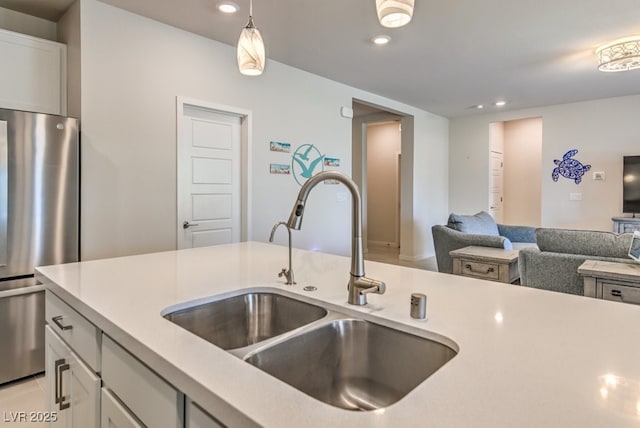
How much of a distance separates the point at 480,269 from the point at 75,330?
3.26 meters

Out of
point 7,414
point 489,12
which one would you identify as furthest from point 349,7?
point 7,414

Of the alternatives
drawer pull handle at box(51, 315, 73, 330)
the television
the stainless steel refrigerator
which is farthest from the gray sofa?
the television

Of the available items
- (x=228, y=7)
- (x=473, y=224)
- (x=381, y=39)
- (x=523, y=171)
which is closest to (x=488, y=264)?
(x=473, y=224)

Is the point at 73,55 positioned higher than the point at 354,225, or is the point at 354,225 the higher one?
the point at 73,55

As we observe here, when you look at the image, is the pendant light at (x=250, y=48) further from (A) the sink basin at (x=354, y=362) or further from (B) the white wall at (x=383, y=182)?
(B) the white wall at (x=383, y=182)

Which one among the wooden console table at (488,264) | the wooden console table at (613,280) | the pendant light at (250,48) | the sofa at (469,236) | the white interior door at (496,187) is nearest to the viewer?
the pendant light at (250,48)

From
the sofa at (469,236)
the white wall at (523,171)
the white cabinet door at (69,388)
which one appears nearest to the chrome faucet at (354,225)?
the white cabinet door at (69,388)

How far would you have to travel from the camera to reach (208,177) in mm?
3576

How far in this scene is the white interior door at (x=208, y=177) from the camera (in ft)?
11.1

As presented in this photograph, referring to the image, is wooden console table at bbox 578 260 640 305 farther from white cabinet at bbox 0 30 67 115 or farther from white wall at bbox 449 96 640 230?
white wall at bbox 449 96 640 230

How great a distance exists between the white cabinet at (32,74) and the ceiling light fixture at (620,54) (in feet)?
15.9

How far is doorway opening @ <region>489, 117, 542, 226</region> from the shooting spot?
7.29 meters

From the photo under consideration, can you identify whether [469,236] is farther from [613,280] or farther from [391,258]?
[391,258]

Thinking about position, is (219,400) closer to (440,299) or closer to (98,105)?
(440,299)
